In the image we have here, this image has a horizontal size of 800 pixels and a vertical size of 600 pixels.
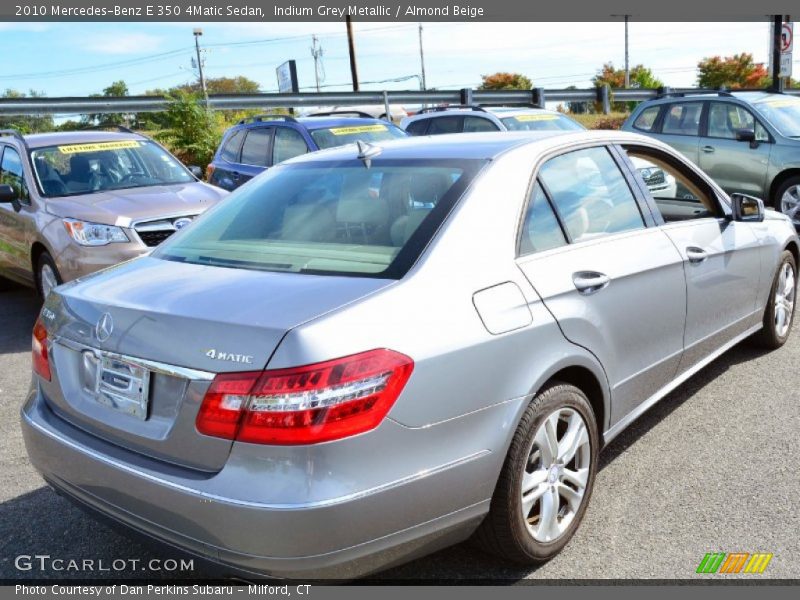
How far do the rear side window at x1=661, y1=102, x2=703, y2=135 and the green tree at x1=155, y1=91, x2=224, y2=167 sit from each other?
12253 millimetres

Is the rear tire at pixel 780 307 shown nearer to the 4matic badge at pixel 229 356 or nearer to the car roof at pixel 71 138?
the 4matic badge at pixel 229 356

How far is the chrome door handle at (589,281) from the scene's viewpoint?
3.22 m

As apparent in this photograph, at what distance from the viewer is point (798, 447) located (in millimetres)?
4035

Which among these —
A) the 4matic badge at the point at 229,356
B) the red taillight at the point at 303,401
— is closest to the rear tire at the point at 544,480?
the red taillight at the point at 303,401

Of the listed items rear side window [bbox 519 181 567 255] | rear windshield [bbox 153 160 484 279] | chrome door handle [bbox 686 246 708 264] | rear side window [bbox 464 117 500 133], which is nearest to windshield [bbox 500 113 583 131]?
rear side window [bbox 464 117 500 133]

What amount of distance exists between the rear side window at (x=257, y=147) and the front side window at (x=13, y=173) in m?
3.05

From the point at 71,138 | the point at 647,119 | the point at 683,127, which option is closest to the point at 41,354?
the point at 71,138

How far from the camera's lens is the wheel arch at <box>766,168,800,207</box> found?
10086 millimetres

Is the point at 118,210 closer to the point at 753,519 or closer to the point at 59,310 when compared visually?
the point at 59,310

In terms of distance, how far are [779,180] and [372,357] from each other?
31.0 feet

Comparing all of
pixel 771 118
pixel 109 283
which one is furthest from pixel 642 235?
pixel 771 118

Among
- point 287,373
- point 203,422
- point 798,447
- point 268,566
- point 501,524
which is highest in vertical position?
point 287,373

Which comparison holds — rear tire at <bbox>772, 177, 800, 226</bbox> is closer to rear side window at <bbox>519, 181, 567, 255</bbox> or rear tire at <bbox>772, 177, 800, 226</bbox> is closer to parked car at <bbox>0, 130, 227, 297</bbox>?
parked car at <bbox>0, 130, 227, 297</bbox>

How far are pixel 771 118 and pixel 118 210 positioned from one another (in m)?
8.30
